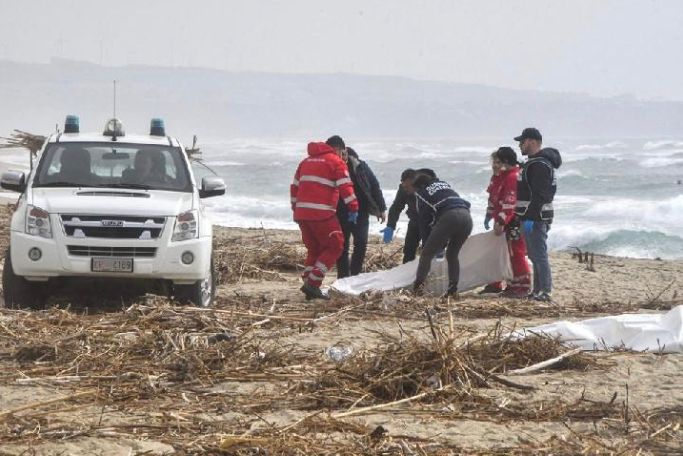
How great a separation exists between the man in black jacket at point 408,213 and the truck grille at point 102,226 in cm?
328

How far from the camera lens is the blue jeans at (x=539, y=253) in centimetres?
1162

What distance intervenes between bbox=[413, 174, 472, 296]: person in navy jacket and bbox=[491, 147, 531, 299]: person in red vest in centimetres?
51

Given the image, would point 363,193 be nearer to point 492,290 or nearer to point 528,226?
point 492,290

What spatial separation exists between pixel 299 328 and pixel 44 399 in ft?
9.26

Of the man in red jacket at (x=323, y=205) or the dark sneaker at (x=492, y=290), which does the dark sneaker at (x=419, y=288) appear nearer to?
the man in red jacket at (x=323, y=205)

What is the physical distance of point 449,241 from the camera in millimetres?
11609

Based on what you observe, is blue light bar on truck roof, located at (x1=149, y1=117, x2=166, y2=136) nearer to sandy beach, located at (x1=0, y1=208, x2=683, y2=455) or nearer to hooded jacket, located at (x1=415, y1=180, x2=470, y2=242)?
sandy beach, located at (x1=0, y1=208, x2=683, y2=455)

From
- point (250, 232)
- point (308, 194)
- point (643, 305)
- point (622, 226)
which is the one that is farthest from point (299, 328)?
point (622, 226)

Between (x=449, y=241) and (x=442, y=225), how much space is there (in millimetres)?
282

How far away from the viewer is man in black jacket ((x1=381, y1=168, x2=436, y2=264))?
39.3 ft

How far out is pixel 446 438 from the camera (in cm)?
594

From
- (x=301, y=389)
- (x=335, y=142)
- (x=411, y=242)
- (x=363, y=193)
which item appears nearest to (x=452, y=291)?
(x=411, y=242)

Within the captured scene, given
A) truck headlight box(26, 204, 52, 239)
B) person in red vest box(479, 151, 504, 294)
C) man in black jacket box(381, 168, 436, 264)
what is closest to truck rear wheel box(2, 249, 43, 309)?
truck headlight box(26, 204, 52, 239)

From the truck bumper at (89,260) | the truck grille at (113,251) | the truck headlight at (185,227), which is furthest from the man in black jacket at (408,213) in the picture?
the truck grille at (113,251)
